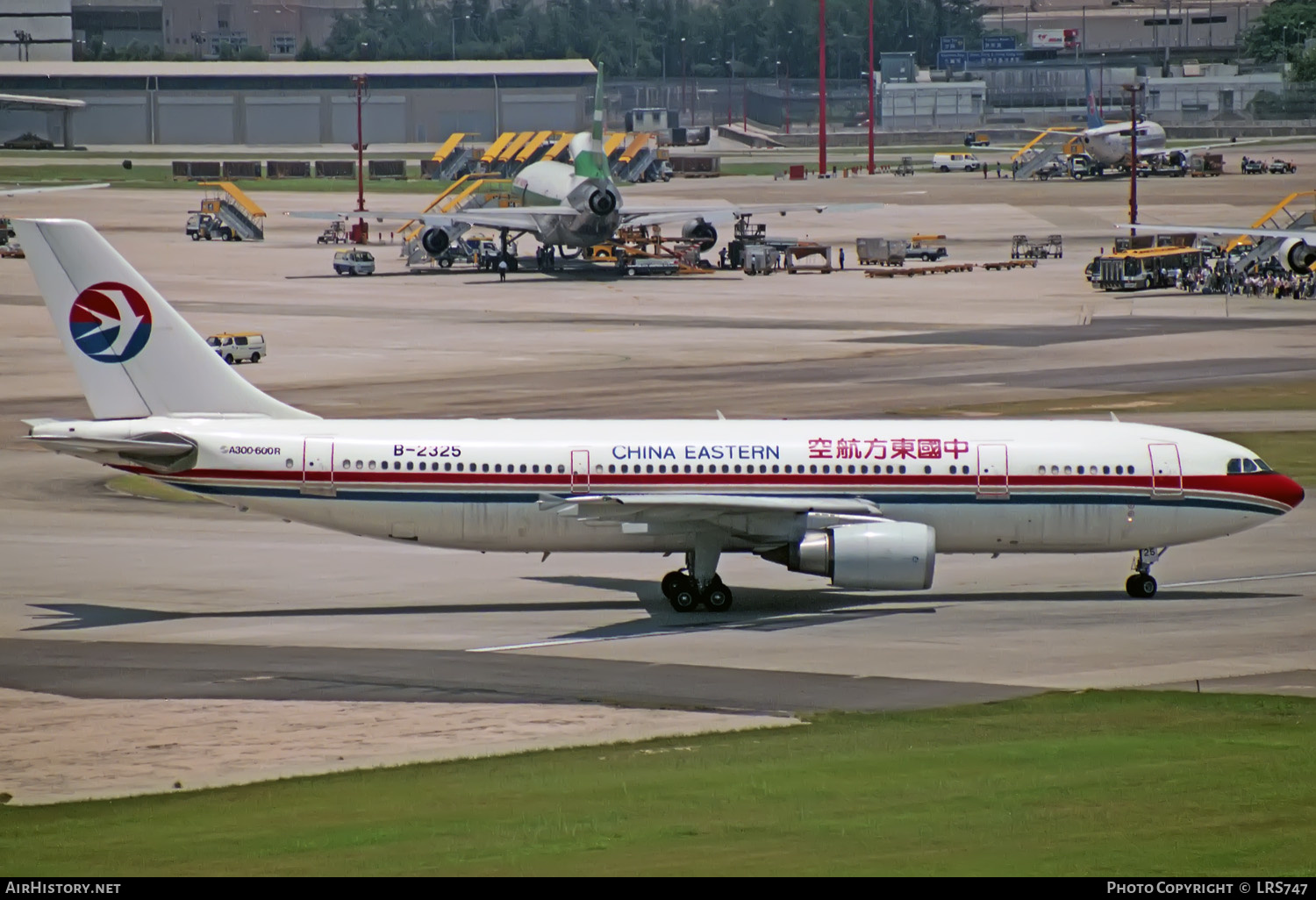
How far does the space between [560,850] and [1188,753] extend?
11579 mm

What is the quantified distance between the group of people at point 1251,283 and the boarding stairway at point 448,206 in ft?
171

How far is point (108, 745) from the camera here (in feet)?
106

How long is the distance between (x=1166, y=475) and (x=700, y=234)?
316ft

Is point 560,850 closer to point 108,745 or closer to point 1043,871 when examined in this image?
point 1043,871

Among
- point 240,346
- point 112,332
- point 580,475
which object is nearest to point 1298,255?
point 240,346

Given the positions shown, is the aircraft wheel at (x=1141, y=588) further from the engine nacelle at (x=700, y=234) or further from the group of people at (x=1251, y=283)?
the engine nacelle at (x=700, y=234)

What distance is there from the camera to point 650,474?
43.5 meters

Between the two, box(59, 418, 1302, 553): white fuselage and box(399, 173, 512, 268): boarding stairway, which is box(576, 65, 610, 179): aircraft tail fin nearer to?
box(399, 173, 512, 268): boarding stairway

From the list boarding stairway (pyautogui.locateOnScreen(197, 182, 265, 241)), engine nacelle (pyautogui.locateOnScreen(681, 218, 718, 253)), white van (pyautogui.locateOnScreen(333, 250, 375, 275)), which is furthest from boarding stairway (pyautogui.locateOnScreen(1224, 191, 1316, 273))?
boarding stairway (pyautogui.locateOnScreen(197, 182, 265, 241))

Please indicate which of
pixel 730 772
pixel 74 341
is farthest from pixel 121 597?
pixel 730 772

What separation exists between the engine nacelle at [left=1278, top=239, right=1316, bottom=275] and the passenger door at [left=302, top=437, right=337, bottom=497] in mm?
71769

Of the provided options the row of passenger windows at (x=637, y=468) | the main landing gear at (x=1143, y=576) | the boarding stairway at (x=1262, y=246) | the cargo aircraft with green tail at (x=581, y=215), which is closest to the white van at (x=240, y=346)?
the cargo aircraft with green tail at (x=581, y=215)

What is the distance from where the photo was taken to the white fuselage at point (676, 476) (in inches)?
1708
